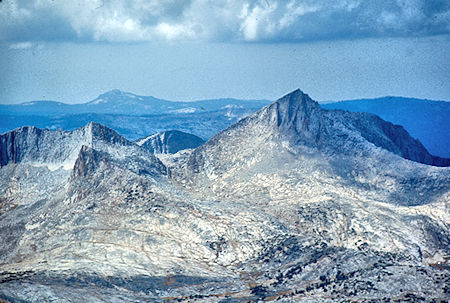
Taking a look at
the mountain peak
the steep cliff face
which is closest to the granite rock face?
the mountain peak

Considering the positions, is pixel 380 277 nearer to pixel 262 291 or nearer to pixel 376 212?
pixel 262 291

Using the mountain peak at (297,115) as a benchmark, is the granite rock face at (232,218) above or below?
below

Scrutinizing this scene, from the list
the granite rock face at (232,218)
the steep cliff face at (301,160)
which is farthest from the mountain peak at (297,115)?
the granite rock face at (232,218)

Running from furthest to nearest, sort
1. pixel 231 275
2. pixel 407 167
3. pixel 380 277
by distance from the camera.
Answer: pixel 407 167, pixel 231 275, pixel 380 277

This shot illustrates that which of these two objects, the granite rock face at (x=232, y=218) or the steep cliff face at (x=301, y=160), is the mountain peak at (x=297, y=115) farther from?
the granite rock face at (x=232, y=218)

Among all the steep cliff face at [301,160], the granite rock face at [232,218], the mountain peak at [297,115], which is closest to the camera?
the granite rock face at [232,218]

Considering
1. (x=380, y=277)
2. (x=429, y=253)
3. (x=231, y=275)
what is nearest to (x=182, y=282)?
(x=231, y=275)

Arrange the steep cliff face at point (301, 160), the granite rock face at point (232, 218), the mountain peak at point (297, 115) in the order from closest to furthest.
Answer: the granite rock face at point (232, 218) → the steep cliff face at point (301, 160) → the mountain peak at point (297, 115)

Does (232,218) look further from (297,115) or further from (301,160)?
(297,115)
